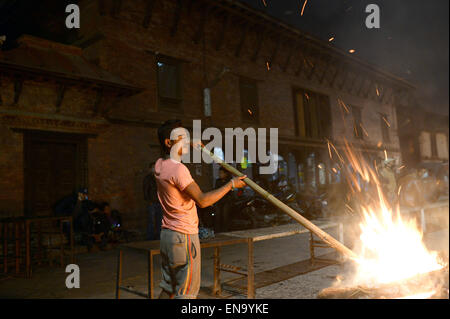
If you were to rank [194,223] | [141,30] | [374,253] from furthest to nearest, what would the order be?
[141,30] < [374,253] < [194,223]

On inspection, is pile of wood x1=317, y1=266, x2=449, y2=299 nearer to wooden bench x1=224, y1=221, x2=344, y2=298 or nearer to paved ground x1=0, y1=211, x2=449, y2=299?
paved ground x1=0, y1=211, x2=449, y2=299

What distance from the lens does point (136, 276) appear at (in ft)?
18.7

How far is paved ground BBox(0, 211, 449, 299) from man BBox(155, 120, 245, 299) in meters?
2.09

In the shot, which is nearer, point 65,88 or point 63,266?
point 63,266

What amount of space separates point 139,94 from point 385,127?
19.3m

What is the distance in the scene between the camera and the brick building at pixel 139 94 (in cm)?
871

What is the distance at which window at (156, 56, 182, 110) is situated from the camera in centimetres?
1184

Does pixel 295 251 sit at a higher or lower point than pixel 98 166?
lower

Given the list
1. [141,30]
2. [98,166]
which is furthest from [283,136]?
[98,166]

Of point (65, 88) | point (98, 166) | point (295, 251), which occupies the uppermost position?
point (65, 88)
